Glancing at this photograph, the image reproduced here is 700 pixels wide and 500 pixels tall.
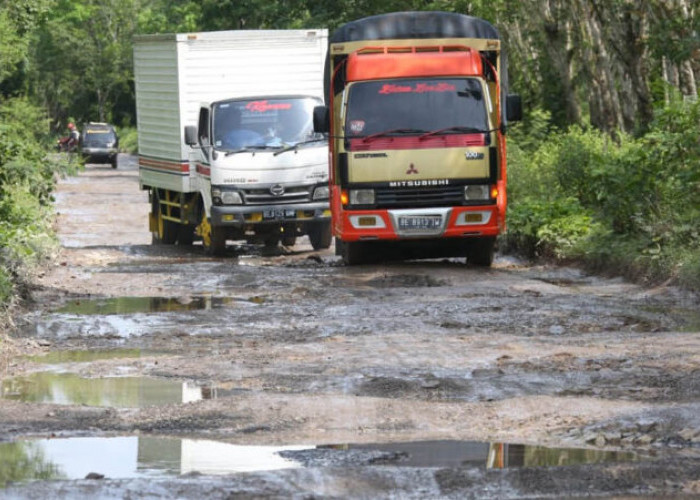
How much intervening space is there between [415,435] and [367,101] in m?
11.1

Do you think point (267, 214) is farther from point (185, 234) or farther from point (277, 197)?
point (185, 234)

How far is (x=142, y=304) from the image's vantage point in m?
16.2

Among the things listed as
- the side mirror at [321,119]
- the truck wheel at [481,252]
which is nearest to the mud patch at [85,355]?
the side mirror at [321,119]

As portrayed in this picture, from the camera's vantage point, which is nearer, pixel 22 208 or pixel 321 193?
pixel 22 208

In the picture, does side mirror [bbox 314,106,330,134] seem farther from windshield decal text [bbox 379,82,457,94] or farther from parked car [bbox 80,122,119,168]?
parked car [bbox 80,122,119,168]

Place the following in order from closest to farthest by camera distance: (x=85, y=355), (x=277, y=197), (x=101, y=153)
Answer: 1. (x=85, y=355)
2. (x=277, y=197)
3. (x=101, y=153)

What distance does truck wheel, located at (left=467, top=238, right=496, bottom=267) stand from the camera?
20078 millimetres

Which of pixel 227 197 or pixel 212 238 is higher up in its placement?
pixel 227 197

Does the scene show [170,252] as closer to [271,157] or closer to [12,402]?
[271,157]

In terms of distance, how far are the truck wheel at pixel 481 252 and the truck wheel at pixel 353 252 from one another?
144cm

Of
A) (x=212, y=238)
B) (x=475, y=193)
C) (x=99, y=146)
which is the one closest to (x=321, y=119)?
(x=475, y=193)

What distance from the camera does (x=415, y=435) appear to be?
882 centimetres

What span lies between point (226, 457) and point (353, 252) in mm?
12001

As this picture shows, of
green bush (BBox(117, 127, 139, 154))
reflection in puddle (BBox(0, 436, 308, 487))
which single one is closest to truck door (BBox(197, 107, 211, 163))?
reflection in puddle (BBox(0, 436, 308, 487))
